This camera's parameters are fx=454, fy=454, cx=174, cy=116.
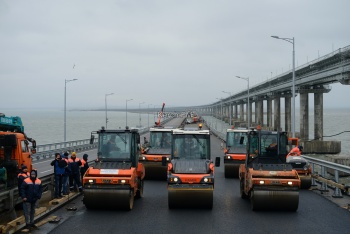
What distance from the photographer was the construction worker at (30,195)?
12.2 meters

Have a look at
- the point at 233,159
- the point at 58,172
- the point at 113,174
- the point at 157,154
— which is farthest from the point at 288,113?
the point at 113,174

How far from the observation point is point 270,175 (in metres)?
14.5

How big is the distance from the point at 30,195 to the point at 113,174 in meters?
3.06

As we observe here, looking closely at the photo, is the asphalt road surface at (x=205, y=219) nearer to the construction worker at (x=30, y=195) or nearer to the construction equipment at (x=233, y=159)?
the construction worker at (x=30, y=195)

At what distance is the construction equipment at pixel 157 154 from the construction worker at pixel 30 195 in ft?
30.1

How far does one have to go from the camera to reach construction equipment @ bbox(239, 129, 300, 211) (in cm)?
1425

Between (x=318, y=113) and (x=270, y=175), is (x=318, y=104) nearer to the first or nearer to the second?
(x=318, y=113)

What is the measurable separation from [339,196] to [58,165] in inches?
415

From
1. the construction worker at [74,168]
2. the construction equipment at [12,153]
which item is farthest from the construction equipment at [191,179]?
the construction equipment at [12,153]

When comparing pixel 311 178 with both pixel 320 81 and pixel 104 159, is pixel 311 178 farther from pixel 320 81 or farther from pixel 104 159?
pixel 320 81

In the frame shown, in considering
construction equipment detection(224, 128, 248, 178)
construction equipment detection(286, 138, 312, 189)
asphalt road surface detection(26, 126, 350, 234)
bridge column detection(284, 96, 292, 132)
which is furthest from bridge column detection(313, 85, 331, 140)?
asphalt road surface detection(26, 126, 350, 234)

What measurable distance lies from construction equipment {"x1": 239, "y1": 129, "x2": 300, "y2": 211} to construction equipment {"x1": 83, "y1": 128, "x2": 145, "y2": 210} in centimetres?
397

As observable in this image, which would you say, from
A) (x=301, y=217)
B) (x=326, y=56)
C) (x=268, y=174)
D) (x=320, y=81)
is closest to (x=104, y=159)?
(x=268, y=174)

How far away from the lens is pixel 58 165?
53.8 ft
